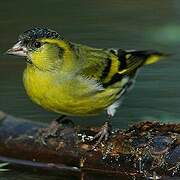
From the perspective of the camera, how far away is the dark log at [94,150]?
6.71m

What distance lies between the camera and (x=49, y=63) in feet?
23.2

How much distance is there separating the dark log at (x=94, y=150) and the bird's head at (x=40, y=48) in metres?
0.49

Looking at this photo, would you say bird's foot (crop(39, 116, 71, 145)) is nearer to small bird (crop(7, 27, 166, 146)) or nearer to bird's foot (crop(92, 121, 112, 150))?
small bird (crop(7, 27, 166, 146))

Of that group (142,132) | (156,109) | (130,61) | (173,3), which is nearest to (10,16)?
A: (173,3)

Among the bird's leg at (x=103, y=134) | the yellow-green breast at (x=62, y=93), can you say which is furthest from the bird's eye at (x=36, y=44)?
the bird's leg at (x=103, y=134)

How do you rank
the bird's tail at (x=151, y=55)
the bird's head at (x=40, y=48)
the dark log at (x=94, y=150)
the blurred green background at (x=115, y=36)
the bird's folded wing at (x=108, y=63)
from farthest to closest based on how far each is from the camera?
1. the blurred green background at (x=115, y=36)
2. the bird's tail at (x=151, y=55)
3. the bird's folded wing at (x=108, y=63)
4. the bird's head at (x=40, y=48)
5. the dark log at (x=94, y=150)

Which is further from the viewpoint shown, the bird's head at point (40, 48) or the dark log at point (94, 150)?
the bird's head at point (40, 48)

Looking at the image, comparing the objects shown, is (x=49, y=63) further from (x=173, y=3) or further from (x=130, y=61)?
(x=173, y=3)

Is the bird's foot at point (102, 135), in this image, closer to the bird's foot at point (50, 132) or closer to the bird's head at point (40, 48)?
the bird's foot at point (50, 132)

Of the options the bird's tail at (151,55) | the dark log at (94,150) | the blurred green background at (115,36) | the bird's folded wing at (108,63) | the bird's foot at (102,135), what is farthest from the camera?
the blurred green background at (115,36)

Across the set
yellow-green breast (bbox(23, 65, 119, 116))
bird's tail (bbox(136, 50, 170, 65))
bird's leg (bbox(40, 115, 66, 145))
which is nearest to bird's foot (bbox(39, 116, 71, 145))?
bird's leg (bbox(40, 115, 66, 145))

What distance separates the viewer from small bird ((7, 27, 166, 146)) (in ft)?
22.9

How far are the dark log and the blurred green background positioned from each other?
1521mm

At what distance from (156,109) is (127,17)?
14.2 feet
